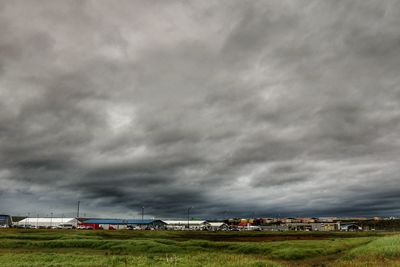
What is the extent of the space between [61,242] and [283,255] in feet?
170

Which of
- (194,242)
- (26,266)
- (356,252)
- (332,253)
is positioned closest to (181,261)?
(26,266)

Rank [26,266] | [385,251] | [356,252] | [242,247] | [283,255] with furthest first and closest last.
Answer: [242,247] → [283,255] → [356,252] → [385,251] → [26,266]

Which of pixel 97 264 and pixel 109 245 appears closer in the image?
pixel 97 264

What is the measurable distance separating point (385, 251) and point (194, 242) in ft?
154

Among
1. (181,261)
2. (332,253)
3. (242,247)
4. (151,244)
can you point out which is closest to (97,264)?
(181,261)

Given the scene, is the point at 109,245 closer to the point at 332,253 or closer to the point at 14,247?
the point at 14,247

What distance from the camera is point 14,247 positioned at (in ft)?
259

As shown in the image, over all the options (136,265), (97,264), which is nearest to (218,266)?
(136,265)

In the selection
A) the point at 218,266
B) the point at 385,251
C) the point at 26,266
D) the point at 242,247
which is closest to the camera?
the point at 218,266

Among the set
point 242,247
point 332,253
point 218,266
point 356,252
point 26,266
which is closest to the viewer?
point 218,266

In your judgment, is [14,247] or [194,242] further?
[194,242]

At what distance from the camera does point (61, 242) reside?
82.8 m

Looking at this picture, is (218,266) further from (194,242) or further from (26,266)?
(194,242)

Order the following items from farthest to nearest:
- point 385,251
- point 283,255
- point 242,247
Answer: point 242,247, point 283,255, point 385,251
